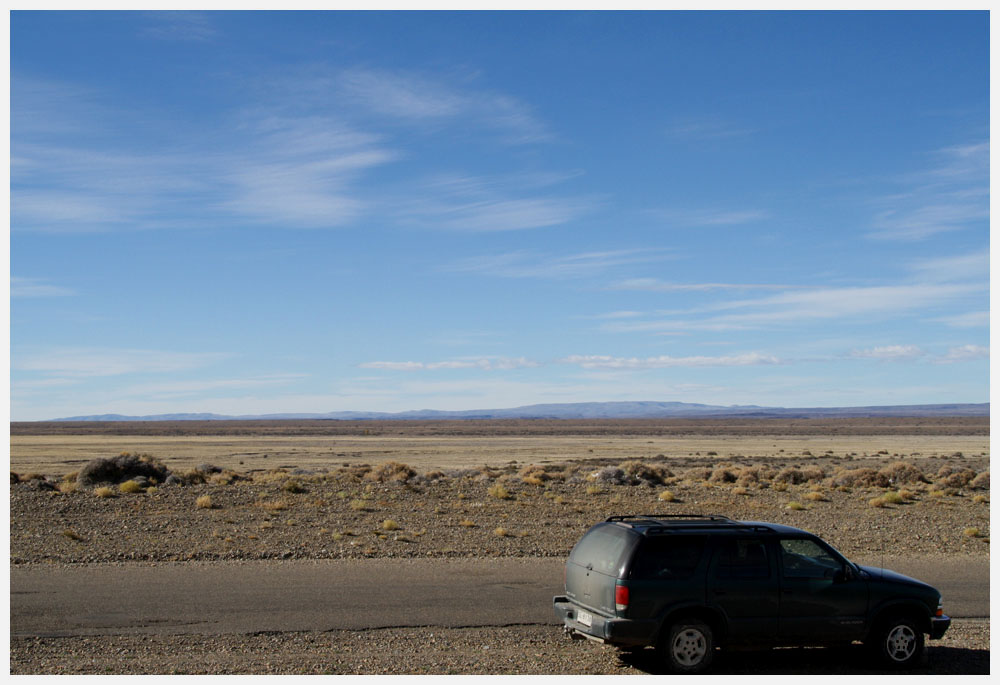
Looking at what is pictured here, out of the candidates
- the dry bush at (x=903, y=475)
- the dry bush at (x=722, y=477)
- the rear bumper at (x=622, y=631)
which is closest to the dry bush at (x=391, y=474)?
the dry bush at (x=722, y=477)

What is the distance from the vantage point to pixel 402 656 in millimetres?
11008

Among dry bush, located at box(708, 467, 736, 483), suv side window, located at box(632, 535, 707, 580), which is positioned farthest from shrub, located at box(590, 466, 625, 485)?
suv side window, located at box(632, 535, 707, 580)

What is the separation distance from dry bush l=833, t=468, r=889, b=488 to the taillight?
2761cm

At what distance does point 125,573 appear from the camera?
16312 mm

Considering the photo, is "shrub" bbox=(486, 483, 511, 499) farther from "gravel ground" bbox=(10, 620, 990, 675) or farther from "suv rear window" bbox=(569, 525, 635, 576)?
"suv rear window" bbox=(569, 525, 635, 576)

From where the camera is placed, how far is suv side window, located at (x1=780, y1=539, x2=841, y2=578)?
10328 millimetres

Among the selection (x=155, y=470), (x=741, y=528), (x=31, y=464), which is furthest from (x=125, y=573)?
(x=31, y=464)

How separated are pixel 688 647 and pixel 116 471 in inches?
952

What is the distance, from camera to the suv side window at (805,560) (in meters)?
10.3

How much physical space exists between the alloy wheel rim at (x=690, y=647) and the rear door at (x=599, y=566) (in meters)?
0.77

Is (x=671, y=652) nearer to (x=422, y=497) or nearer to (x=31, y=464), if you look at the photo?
(x=422, y=497)

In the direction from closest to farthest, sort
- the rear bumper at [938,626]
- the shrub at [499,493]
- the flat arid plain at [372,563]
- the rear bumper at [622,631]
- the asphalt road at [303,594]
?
the rear bumper at [622,631] < the rear bumper at [938,626] < the flat arid plain at [372,563] < the asphalt road at [303,594] < the shrub at [499,493]

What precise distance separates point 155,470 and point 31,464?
38.2 meters

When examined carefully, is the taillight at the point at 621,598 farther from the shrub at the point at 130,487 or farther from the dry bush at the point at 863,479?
the dry bush at the point at 863,479
